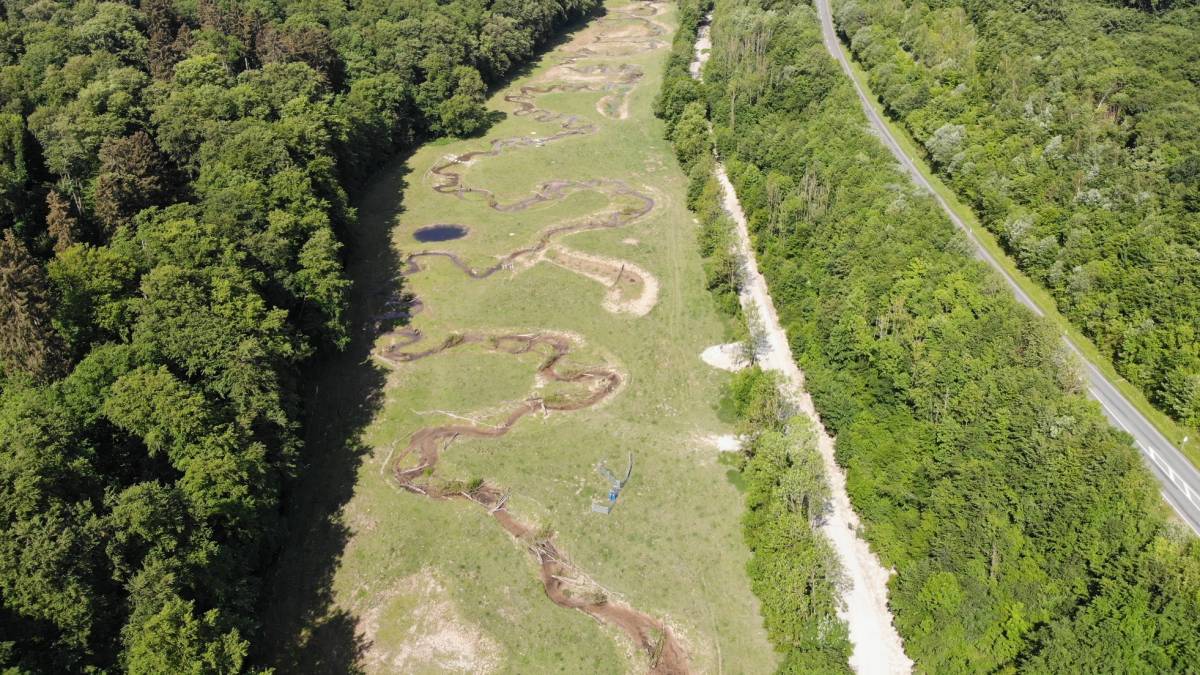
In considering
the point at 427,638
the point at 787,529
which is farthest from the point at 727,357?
the point at 427,638

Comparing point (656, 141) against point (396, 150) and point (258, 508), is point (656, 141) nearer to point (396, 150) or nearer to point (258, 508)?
point (396, 150)

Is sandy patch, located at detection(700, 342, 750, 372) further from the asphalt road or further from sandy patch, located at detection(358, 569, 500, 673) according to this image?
sandy patch, located at detection(358, 569, 500, 673)

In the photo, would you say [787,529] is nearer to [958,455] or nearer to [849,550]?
[849,550]

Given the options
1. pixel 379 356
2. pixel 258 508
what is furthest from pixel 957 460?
pixel 379 356

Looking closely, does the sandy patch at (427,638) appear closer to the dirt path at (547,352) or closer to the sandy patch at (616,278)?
the dirt path at (547,352)

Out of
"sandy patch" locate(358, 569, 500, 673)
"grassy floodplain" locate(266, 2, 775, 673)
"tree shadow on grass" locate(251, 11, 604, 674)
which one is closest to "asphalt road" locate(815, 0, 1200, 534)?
"grassy floodplain" locate(266, 2, 775, 673)
